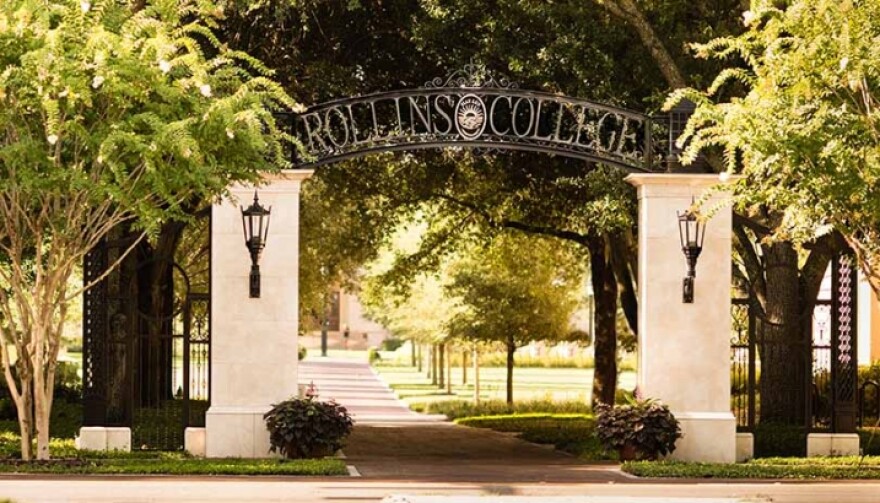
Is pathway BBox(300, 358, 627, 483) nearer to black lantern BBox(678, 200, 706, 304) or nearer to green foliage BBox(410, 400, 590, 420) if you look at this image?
green foliage BBox(410, 400, 590, 420)

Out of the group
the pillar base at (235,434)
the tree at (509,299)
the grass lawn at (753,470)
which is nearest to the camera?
the grass lawn at (753,470)

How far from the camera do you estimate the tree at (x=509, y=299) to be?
3884 centimetres

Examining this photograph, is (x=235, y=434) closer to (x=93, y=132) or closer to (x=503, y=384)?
(x=93, y=132)

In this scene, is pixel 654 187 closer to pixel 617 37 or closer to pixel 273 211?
pixel 617 37

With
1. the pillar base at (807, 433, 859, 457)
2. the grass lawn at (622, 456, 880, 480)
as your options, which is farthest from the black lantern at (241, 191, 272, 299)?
the pillar base at (807, 433, 859, 457)

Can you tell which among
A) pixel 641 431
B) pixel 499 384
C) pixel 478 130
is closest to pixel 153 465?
pixel 641 431

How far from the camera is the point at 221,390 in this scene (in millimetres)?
21359

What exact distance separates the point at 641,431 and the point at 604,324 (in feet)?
36.4

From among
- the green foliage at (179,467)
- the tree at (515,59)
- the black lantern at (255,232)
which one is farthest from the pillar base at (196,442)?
the tree at (515,59)

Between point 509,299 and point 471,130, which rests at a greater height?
point 471,130

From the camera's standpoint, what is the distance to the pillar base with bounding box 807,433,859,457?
2211cm

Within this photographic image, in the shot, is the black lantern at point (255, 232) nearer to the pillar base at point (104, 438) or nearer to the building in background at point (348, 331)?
the pillar base at point (104, 438)

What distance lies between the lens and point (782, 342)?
2230 centimetres

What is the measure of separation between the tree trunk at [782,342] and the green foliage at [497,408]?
15.1m
